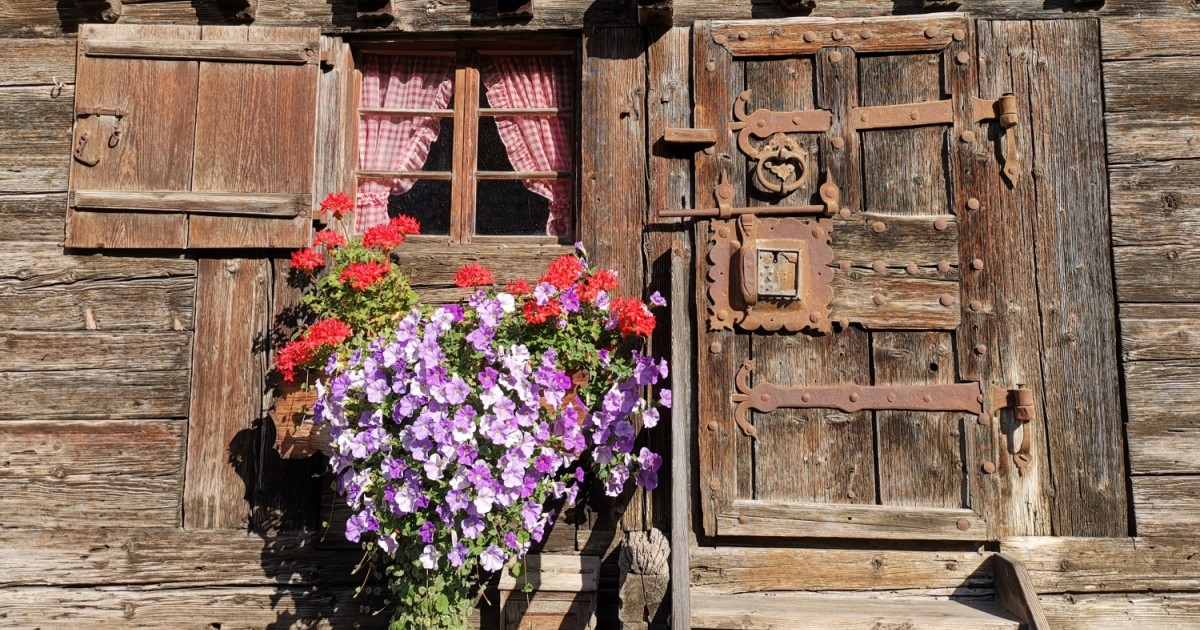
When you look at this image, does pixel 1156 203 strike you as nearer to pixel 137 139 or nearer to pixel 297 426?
pixel 297 426

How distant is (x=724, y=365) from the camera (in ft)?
10.8

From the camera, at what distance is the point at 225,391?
3387mm

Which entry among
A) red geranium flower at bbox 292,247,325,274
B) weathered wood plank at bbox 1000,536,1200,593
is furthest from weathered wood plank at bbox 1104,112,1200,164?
red geranium flower at bbox 292,247,325,274

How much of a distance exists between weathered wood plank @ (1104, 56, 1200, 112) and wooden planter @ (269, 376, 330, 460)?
131 inches

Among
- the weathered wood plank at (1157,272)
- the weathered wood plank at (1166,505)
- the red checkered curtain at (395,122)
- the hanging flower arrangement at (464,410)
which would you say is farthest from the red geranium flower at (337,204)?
the weathered wood plank at (1166,505)

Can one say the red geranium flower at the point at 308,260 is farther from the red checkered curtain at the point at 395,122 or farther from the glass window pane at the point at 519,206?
the glass window pane at the point at 519,206

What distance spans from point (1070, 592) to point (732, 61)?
2461 millimetres

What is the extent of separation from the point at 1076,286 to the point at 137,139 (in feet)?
12.6

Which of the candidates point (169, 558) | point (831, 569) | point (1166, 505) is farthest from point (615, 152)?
point (1166, 505)

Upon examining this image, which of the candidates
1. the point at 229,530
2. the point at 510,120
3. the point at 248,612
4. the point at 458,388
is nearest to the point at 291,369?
the point at 458,388

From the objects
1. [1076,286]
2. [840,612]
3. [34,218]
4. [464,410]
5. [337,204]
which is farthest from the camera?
[34,218]

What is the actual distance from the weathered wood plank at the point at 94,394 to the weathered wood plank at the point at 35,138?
0.81 meters

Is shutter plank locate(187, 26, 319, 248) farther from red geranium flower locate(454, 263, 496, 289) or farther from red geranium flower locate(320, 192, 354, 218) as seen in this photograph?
red geranium flower locate(454, 263, 496, 289)

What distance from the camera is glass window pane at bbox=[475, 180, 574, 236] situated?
3.61m
